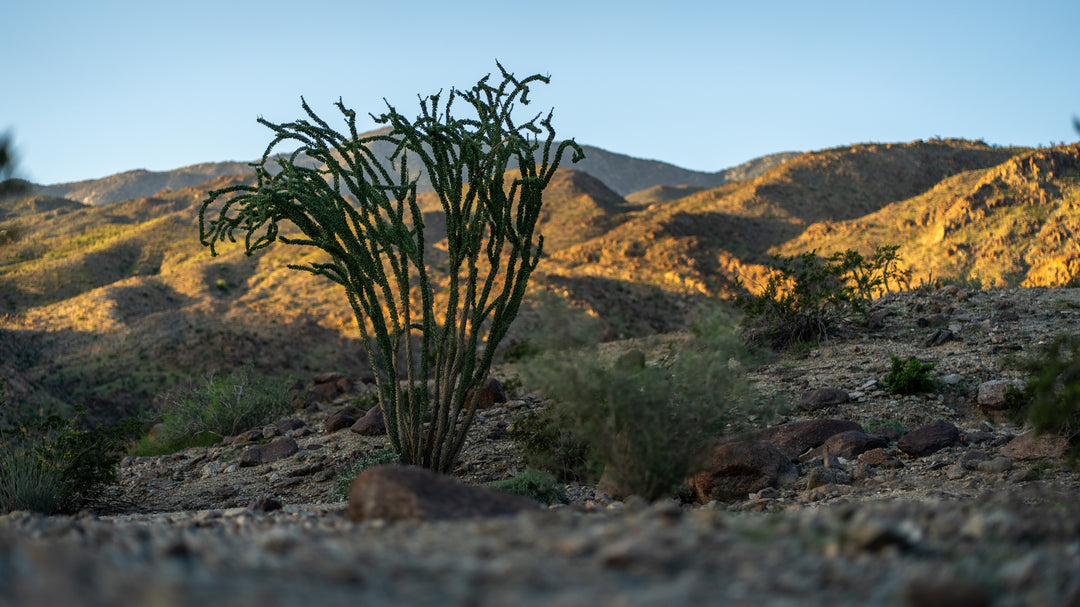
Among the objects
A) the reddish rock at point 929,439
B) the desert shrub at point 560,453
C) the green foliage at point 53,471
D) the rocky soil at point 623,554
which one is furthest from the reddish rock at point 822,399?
the green foliage at point 53,471

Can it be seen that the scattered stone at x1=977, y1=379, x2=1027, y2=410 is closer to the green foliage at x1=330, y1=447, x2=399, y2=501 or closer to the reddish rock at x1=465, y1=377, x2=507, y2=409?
the reddish rock at x1=465, y1=377, x2=507, y2=409

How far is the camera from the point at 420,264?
262 inches

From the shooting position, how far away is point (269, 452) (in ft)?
31.8

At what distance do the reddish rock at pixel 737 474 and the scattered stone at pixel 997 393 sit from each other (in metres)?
2.68

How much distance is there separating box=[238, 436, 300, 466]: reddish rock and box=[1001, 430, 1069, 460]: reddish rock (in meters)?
8.11

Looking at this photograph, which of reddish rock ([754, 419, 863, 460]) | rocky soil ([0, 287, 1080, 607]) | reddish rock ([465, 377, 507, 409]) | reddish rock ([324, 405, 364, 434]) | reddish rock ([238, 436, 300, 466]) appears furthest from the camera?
reddish rock ([465, 377, 507, 409])

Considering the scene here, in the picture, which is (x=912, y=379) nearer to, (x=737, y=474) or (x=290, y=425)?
(x=737, y=474)

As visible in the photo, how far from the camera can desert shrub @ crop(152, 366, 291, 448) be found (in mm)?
11977

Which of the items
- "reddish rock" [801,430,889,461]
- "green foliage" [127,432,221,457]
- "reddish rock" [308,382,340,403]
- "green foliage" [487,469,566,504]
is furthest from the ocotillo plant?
"reddish rock" [308,382,340,403]

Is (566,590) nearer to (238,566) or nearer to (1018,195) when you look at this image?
(238,566)

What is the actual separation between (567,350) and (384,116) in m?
3.19

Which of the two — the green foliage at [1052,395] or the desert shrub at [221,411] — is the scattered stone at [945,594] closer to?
the green foliage at [1052,395]

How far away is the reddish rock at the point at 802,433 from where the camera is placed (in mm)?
7367

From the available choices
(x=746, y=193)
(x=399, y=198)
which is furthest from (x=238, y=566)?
(x=746, y=193)
